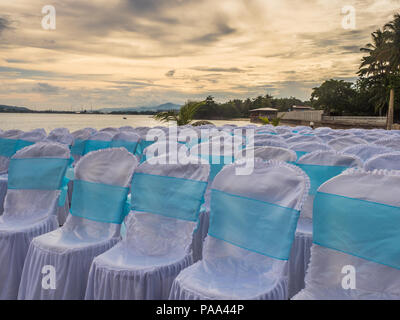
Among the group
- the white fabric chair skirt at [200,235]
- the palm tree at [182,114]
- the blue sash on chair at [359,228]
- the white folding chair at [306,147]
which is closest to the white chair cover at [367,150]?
the white folding chair at [306,147]

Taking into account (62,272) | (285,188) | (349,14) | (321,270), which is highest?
(349,14)

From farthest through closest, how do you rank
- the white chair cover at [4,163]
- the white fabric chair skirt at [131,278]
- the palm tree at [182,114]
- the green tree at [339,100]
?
the green tree at [339,100] < the palm tree at [182,114] < the white chair cover at [4,163] < the white fabric chair skirt at [131,278]

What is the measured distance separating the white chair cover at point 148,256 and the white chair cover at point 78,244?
204mm

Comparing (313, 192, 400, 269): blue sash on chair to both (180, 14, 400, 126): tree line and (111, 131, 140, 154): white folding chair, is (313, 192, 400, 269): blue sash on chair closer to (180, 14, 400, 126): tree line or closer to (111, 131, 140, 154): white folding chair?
(111, 131, 140, 154): white folding chair

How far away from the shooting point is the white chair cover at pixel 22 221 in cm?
249

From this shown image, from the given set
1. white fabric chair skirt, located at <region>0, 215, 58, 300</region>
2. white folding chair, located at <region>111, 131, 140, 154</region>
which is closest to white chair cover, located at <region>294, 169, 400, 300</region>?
white fabric chair skirt, located at <region>0, 215, 58, 300</region>

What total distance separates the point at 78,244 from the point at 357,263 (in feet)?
5.97

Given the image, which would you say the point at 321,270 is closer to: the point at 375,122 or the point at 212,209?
the point at 212,209

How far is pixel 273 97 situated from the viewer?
8500 centimetres

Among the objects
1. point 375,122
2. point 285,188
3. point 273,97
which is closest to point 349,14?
point 285,188

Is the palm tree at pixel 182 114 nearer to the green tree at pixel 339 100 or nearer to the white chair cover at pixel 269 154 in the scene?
the white chair cover at pixel 269 154

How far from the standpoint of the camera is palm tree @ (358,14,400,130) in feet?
96.8

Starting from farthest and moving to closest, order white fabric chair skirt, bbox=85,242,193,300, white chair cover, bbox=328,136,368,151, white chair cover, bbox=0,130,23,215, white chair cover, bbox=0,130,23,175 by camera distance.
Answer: white chair cover, bbox=0,130,23,175 < white chair cover, bbox=328,136,368,151 < white chair cover, bbox=0,130,23,215 < white fabric chair skirt, bbox=85,242,193,300
